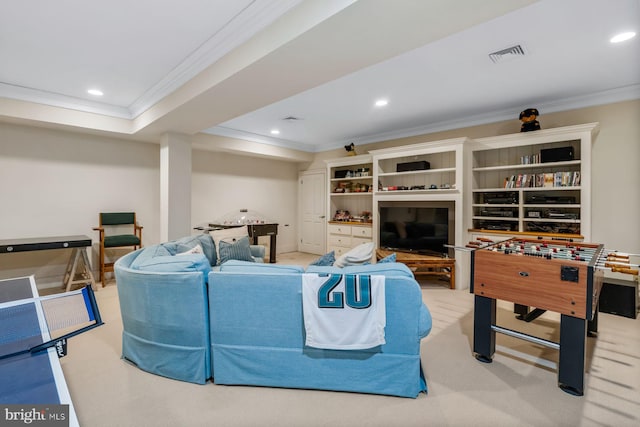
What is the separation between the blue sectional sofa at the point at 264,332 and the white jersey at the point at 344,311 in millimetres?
77

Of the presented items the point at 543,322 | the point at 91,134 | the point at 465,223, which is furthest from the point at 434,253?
the point at 91,134

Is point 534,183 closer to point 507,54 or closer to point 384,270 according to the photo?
point 507,54

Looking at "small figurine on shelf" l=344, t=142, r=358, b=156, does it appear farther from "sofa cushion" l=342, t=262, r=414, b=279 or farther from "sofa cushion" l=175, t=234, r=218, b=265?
"sofa cushion" l=342, t=262, r=414, b=279

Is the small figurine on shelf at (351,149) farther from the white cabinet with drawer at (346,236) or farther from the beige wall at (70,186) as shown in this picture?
the beige wall at (70,186)

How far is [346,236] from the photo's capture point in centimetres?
628

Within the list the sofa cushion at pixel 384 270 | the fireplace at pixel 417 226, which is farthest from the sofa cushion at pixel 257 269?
the fireplace at pixel 417 226

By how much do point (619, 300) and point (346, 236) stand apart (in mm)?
4017

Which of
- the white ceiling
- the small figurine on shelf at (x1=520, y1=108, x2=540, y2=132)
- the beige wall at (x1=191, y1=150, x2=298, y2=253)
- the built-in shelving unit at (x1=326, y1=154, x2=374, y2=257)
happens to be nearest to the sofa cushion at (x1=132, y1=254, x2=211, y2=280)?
the white ceiling

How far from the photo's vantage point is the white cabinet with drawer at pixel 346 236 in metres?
5.97

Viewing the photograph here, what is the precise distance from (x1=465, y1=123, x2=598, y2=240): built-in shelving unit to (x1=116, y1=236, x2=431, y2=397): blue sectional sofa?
10.0 ft

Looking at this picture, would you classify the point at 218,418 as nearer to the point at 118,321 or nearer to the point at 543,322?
the point at 118,321

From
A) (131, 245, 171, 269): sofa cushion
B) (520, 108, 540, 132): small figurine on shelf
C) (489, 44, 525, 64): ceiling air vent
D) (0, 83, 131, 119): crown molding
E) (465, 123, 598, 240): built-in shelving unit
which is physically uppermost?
(489, 44, 525, 64): ceiling air vent

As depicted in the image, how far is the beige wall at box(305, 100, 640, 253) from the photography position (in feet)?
11.8

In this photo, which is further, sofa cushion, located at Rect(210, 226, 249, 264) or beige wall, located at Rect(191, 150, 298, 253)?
beige wall, located at Rect(191, 150, 298, 253)
